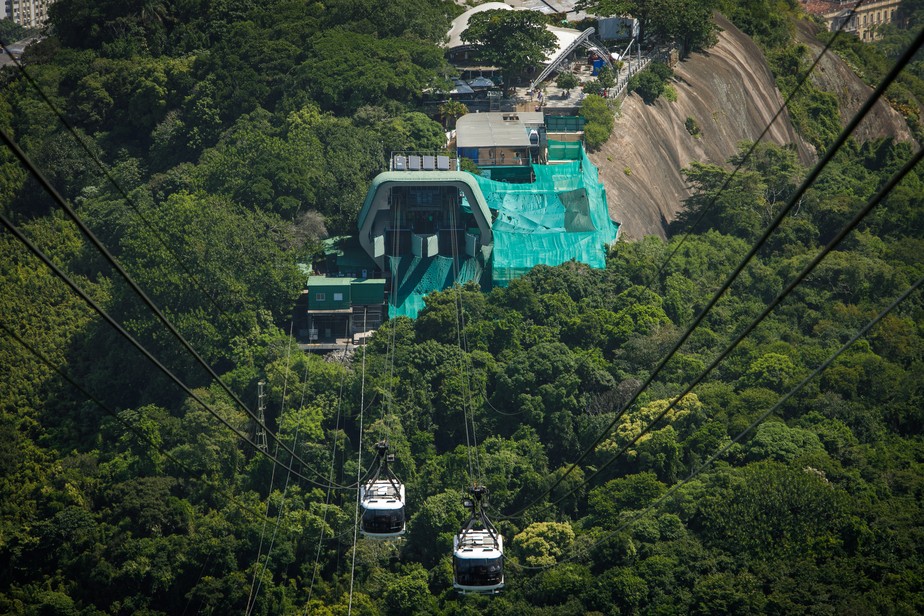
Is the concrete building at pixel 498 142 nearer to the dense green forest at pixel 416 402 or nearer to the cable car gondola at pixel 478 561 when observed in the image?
the dense green forest at pixel 416 402

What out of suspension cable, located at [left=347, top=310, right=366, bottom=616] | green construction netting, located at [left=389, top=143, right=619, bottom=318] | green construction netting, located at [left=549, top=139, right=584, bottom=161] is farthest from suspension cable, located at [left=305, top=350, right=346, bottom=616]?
green construction netting, located at [left=549, top=139, right=584, bottom=161]

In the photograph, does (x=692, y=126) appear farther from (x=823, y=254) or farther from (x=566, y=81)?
(x=823, y=254)

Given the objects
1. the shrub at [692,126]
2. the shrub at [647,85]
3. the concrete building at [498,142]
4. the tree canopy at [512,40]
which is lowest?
the concrete building at [498,142]

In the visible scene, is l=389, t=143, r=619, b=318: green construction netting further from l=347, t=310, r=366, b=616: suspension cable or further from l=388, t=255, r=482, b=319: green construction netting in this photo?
l=347, t=310, r=366, b=616: suspension cable

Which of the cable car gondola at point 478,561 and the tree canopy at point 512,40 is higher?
the tree canopy at point 512,40

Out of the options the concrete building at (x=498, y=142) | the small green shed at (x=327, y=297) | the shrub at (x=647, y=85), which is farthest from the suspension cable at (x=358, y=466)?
the shrub at (x=647, y=85)

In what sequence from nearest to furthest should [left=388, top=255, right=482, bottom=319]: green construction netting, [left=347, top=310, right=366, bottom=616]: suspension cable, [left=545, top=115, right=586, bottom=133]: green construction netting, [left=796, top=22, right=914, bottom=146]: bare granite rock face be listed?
[left=347, top=310, right=366, bottom=616]: suspension cable, [left=388, top=255, right=482, bottom=319]: green construction netting, [left=545, top=115, right=586, bottom=133]: green construction netting, [left=796, top=22, right=914, bottom=146]: bare granite rock face

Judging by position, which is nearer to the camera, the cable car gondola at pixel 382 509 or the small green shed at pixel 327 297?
the cable car gondola at pixel 382 509
